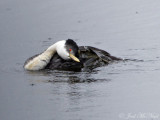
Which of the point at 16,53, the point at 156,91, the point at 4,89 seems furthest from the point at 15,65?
the point at 156,91

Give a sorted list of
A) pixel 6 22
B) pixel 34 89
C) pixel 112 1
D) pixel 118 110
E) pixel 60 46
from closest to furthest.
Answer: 1. pixel 118 110
2. pixel 34 89
3. pixel 60 46
4. pixel 6 22
5. pixel 112 1

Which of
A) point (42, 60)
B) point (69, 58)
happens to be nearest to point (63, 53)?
point (69, 58)

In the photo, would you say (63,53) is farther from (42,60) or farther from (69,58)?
(42,60)

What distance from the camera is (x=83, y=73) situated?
Answer: 13.0m

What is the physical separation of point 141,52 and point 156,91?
381cm

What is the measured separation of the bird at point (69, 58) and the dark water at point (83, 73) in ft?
0.92

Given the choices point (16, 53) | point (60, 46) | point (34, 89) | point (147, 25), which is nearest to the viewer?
point (34, 89)

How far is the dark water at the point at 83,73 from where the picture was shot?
1009cm

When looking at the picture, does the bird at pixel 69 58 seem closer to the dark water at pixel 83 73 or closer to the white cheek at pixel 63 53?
the white cheek at pixel 63 53

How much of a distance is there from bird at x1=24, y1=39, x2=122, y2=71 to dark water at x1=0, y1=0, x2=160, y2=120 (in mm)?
279

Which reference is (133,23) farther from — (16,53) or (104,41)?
(16,53)

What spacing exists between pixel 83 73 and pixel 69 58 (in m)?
0.54

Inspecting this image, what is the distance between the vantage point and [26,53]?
51.4 ft

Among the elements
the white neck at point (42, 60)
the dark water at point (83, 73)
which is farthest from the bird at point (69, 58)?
the dark water at point (83, 73)
